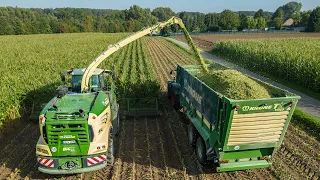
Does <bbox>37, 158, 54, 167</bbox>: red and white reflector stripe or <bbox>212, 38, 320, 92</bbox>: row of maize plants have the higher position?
<bbox>212, 38, 320, 92</bbox>: row of maize plants

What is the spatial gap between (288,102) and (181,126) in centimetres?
567

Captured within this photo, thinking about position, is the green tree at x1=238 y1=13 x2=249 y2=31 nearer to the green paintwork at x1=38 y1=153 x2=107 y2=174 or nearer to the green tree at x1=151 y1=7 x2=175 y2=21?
the green tree at x1=151 y1=7 x2=175 y2=21

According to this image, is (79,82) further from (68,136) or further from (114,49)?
(68,136)

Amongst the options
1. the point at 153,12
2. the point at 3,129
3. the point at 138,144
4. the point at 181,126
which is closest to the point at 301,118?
the point at 181,126

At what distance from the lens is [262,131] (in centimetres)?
714

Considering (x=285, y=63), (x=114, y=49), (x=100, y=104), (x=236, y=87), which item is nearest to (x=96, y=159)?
(x=100, y=104)

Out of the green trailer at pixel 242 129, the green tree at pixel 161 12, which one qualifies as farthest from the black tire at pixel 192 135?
the green tree at pixel 161 12

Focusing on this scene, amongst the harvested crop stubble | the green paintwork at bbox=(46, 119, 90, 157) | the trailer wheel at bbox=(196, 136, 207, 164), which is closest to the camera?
the green paintwork at bbox=(46, 119, 90, 157)

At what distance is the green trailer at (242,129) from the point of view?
266 inches

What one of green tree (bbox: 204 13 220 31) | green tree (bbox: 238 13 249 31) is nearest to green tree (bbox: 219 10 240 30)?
green tree (bbox: 238 13 249 31)

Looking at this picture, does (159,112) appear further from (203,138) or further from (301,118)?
(301,118)

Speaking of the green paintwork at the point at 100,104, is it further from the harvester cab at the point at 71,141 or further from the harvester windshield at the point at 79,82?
the harvester windshield at the point at 79,82

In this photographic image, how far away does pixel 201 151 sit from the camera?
8.46 metres

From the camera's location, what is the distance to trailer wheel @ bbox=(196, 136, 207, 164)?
8.33 metres
